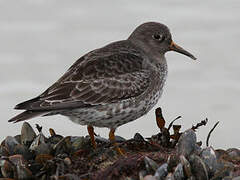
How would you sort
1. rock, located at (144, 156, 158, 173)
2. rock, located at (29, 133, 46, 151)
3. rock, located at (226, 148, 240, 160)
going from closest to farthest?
1. rock, located at (144, 156, 158, 173)
2. rock, located at (29, 133, 46, 151)
3. rock, located at (226, 148, 240, 160)

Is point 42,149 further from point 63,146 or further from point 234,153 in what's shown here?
point 234,153

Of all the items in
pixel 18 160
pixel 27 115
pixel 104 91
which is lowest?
pixel 18 160

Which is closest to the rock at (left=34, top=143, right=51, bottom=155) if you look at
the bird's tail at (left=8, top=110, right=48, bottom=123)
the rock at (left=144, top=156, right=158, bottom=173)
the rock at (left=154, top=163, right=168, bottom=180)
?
the bird's tail at (left=8, top=110, right=48, bottom=123)

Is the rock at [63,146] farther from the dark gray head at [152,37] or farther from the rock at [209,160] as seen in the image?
the dark gray head at [152,37]

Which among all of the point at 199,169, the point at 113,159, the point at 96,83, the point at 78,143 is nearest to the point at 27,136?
the point at 78,143

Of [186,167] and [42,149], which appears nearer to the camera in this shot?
[186,167]

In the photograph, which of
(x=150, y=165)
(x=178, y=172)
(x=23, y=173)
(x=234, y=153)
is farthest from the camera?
(x=234, y=153)

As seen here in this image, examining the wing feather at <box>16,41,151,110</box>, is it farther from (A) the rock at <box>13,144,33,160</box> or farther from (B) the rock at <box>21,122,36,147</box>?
(A) the rock at <box>13,144,33,160</box>

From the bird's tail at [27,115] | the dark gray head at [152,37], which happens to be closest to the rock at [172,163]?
the bird's tail at [27,115]

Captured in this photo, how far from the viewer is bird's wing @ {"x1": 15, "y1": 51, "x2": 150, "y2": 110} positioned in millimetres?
7320

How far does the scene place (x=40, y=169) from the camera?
596 cm

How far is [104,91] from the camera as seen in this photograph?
298 inches

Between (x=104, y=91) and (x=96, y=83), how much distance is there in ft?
0.56

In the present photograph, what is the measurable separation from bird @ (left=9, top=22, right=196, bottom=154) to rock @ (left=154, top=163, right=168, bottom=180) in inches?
63.6
